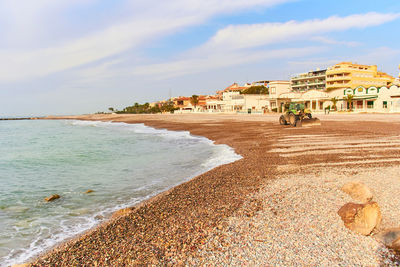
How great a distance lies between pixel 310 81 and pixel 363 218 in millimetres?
84205

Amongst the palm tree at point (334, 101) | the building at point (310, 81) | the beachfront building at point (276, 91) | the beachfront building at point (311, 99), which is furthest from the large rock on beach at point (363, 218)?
the building at point (310, 81)

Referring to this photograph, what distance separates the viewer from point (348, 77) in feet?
236

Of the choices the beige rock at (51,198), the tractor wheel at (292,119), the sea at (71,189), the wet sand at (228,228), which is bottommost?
the sea at (71,189)

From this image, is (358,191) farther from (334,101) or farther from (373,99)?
(334,101)

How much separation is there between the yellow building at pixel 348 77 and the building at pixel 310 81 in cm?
239

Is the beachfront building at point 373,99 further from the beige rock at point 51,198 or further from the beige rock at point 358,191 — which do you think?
the beige rock at point 51,198

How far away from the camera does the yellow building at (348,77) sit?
72.0 meters

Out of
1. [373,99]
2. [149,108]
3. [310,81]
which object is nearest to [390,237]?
[373,99]

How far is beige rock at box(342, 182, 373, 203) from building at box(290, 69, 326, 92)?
7827 cm

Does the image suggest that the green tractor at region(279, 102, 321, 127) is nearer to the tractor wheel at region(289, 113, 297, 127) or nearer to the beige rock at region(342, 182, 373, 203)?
the tractor wheel at region(289, 113, 297, 127)

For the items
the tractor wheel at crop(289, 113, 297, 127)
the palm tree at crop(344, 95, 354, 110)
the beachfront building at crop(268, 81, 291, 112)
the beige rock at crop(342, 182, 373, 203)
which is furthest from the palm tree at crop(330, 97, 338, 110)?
the beige rock at crop(342, 182, 373, 203)

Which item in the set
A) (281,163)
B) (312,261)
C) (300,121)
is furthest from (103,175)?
(300,121)

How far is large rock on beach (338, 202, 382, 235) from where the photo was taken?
4793 mm

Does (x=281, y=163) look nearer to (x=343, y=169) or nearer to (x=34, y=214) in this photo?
(x=343, y=169)
